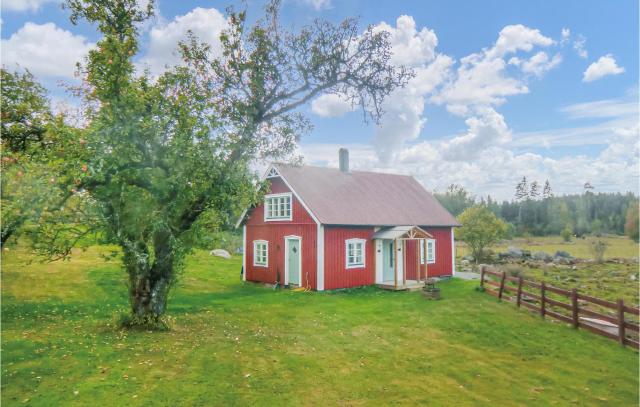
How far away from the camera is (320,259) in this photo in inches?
749

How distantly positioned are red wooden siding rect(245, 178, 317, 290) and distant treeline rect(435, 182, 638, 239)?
191 ft

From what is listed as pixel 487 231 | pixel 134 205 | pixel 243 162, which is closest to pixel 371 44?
pixel 243 162

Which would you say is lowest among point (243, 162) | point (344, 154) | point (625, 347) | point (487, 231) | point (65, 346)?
point (625, 347)

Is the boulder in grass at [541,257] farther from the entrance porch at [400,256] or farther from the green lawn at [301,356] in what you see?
the green lawn at [301,356]

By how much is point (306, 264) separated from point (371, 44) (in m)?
10.7

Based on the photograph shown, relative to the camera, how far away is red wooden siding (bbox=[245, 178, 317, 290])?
19547mm

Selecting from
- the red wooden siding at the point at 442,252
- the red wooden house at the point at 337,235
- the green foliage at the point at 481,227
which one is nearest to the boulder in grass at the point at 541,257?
the green foliage at the point at 481,227

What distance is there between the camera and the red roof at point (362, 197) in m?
20.4

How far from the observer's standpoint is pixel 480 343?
11148 millimetres

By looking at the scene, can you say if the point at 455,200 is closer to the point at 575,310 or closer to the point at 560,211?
the point at 560,211

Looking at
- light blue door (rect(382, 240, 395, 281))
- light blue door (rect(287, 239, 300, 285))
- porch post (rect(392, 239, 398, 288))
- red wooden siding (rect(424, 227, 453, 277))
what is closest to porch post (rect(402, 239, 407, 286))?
porch post (rect(392, 239, 398, 288))

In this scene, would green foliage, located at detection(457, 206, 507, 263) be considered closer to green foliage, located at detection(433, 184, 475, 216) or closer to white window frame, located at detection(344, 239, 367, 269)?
white window frame, located at detection(344, 239, 367, 269)

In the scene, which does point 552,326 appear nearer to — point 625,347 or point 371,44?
point 625,347

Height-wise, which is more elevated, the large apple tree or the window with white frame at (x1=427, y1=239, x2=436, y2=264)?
the large apple tree
